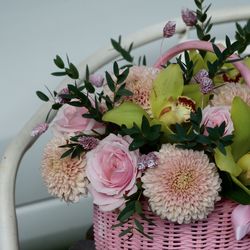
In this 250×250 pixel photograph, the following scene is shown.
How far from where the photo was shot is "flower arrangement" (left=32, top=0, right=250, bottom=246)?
0.61 metres

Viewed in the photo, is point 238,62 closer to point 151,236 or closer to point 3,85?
point 151,236

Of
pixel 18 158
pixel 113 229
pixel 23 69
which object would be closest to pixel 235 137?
pixel 113 229

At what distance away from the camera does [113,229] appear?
0.69 metres

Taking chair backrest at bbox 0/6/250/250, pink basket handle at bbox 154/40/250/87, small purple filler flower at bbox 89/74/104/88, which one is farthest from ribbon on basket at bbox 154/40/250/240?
chair backrest at bbox 0/6/250/250

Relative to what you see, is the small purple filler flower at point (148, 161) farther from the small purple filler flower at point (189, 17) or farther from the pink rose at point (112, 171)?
the small purple filler flower at point (189, 17)

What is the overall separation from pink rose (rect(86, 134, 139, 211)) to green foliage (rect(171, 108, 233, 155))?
59 millimetres

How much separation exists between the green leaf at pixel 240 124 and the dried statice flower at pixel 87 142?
0.54 feet

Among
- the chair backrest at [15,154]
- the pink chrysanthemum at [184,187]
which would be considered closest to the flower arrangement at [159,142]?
the pink chrysanthemum at [184,187]

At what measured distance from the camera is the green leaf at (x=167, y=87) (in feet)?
2.18

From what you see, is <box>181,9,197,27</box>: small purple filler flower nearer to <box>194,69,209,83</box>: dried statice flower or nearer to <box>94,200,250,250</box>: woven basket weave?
<box>194,69,209,83</box>: dried statice flower

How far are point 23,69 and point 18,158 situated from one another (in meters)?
0.47

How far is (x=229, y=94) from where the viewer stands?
2.22 ft

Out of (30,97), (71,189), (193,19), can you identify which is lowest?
(30,97)

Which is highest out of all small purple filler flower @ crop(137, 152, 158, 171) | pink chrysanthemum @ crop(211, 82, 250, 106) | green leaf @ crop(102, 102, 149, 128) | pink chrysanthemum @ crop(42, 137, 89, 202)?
green leaf @ crop(102, 102, 149, 128)
